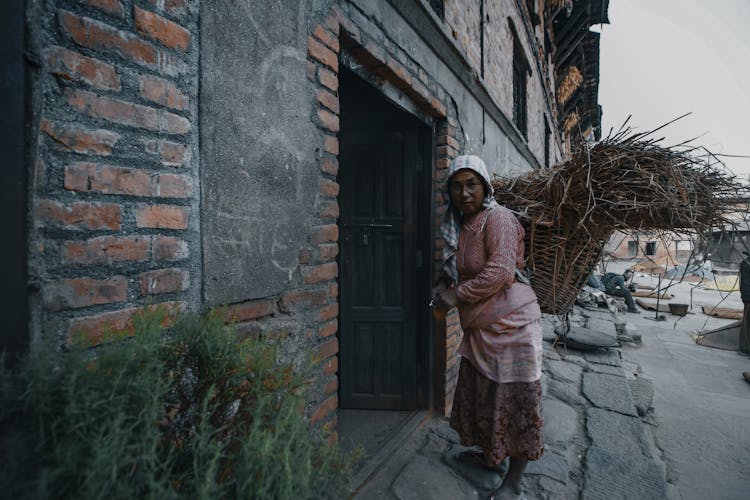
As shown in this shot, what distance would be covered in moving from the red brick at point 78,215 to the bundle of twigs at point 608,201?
2.10 metres

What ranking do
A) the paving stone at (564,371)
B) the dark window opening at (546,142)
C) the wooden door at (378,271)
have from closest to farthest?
the wooden door at (378,271)
the paving stone at (564,371)
the dark window opening at (546,142)

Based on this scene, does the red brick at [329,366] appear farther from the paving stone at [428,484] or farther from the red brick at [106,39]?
the red brick at [106,39]

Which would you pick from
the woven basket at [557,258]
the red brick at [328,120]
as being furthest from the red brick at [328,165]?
the woven basket at [557,258]

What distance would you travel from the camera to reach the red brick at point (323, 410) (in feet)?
5.64

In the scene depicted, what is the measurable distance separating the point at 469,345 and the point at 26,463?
212 cm

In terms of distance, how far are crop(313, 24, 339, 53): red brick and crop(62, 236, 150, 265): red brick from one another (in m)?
1.21

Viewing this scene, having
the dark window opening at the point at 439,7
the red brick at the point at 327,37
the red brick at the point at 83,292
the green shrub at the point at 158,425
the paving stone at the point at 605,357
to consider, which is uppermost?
the dark window opening at the point at 439,7

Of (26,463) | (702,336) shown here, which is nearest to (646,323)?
(702,336)

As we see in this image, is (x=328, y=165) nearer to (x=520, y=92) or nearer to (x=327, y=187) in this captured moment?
(x=327, y=187)

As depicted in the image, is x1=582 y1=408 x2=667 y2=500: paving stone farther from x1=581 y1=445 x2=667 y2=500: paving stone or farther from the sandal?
the sandal

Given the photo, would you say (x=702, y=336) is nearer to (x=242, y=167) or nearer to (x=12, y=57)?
(x=242, y=167)

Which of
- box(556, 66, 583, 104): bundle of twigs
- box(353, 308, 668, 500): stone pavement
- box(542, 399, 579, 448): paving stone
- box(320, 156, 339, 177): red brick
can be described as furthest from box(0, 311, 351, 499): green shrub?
box(556, 66, 583, 104): bundle of twigs

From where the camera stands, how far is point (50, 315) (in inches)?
35.1

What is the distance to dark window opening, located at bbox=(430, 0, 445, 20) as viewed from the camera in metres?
3.22
